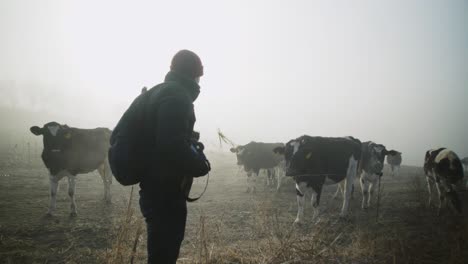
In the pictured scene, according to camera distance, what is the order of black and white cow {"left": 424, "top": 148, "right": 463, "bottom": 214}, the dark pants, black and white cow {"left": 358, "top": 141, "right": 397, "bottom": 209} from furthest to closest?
black and white cow {"left": 358, "top": 141, "right": 397, "bottom": 209}
black and white cow {"left": 424, "top": 148, "right": 463, "bottom": 214}
the dark pants

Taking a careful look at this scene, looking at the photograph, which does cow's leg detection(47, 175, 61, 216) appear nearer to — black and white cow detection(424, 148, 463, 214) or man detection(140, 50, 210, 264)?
man detection(140, 50, 210, 264)

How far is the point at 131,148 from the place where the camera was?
264cm

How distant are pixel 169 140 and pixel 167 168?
336 millimetres

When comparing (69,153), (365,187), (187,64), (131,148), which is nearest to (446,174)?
(365,187)

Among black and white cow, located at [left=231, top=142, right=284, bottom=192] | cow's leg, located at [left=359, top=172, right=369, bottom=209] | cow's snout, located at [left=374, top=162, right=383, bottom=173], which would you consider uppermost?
cow's snout, located at [left=374, top=162, right=383, bottom=173]

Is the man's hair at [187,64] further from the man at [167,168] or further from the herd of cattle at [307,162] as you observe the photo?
the herd of cattle at [307,162]

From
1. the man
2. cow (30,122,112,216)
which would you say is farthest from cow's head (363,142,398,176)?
the man

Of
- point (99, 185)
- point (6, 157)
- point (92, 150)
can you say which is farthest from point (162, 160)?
point (6, 157)

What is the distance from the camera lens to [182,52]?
→ 3.09 meters

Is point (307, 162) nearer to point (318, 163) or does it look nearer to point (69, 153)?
point (318, 163)

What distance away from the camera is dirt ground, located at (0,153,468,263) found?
158 inches

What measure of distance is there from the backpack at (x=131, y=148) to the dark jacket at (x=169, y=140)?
0.05 meters

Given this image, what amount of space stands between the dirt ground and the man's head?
1652 millimetres

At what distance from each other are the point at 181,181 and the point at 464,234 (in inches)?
187
